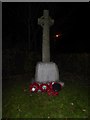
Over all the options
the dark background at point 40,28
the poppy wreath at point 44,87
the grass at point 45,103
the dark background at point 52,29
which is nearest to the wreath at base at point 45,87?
the poppy wreath at point 44,87

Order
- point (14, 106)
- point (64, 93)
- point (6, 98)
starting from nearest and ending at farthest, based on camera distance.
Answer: point (14, 106), point (6, 98), point (64, 93)

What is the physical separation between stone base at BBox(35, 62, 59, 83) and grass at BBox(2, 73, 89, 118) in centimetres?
65

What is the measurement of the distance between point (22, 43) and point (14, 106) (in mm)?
10420

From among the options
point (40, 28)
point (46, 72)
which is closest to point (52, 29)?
point (40, 28)

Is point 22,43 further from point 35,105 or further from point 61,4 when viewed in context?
point 35,105

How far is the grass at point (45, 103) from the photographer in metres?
6.39

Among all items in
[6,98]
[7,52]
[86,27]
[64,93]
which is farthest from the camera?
[86,27]

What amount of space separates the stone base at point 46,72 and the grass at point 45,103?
2.13 feet

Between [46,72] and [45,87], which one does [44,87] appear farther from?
[46,72]

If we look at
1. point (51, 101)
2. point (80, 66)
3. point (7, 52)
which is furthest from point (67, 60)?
point (51, 101)

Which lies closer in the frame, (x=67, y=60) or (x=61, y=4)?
(x=67, y=60)

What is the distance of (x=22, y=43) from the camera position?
17156mm

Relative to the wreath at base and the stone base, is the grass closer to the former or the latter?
the wreath at base

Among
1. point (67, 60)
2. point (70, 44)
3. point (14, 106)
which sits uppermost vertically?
point (70, 44)
